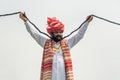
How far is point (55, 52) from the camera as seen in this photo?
2.25 m

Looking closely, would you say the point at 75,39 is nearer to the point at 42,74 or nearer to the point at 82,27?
the point at 82,27

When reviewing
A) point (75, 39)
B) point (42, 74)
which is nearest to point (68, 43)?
point (75, 39)

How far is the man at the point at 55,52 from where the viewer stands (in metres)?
2.21

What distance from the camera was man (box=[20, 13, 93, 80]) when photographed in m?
2.21

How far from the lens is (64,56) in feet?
7.35

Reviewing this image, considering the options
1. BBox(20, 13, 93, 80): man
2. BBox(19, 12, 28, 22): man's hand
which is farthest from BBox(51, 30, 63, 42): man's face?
BBox(19, 12, 28, 22): man's hand

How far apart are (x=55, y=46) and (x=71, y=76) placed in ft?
0.56

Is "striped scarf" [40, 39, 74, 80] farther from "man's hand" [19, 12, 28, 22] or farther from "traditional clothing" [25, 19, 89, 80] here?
"man's hand" [19, 12, 28, 22]

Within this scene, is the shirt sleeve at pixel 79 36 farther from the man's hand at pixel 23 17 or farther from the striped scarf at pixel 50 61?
the man's hand at pixel 23 17

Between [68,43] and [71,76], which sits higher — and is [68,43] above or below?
above

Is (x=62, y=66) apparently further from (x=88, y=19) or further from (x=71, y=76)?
(x=88, y=19)

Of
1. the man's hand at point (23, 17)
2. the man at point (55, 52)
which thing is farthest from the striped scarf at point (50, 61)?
the man's hand at point (23, 17)

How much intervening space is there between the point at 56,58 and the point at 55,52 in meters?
0.04

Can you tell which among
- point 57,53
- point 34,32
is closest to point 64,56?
point 57,53
